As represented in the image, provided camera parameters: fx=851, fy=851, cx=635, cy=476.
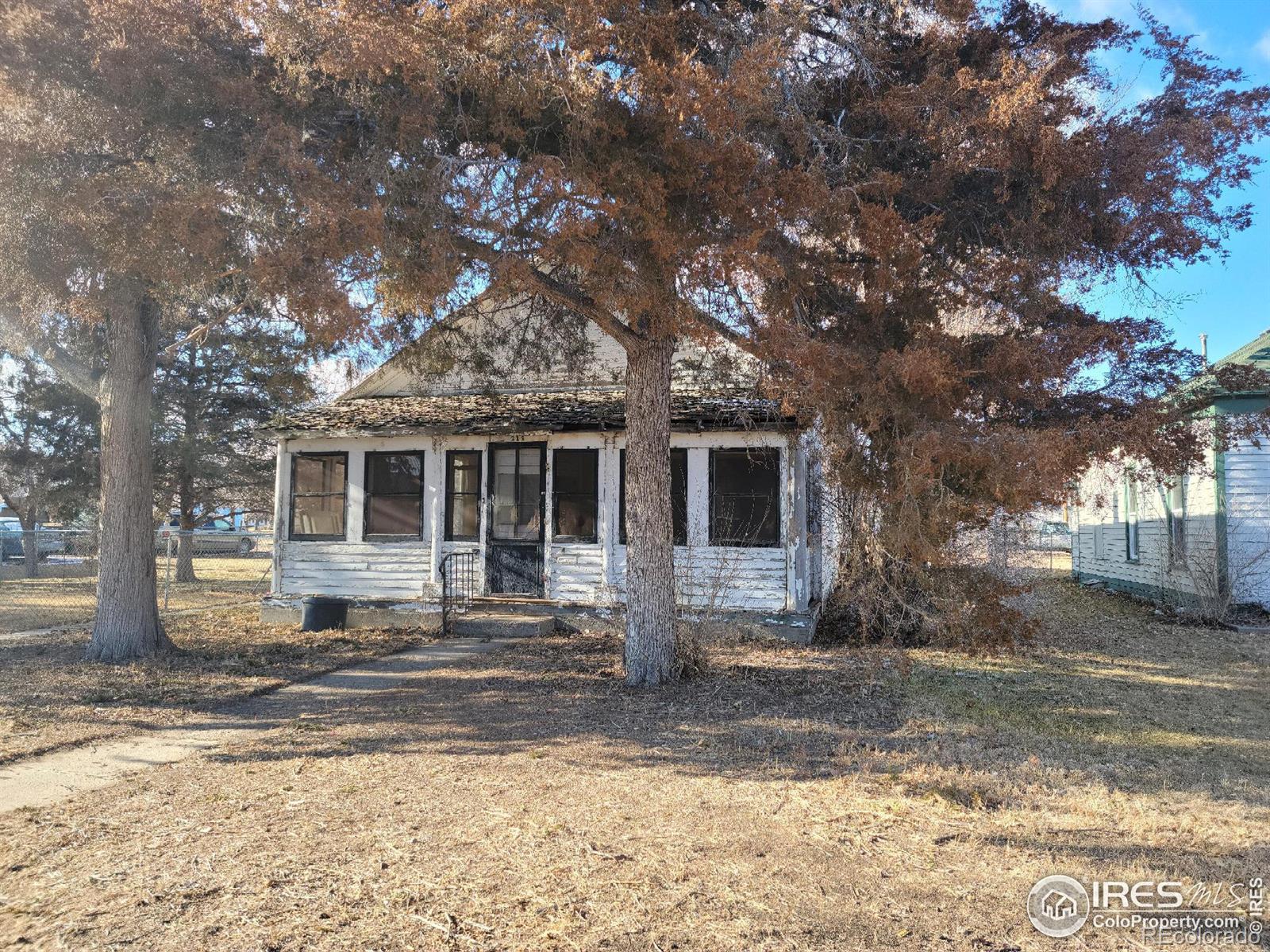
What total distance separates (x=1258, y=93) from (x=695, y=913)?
7611 mm

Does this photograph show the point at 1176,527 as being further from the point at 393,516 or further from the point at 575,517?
the point at 393,516

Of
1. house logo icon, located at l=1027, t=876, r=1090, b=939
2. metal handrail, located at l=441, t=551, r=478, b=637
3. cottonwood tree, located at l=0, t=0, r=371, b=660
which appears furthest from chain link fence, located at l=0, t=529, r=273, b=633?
house logo icon, located at l=1027, t=876, r=1090, b=939

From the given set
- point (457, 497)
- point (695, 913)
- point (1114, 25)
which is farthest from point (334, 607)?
point (1114, 25)

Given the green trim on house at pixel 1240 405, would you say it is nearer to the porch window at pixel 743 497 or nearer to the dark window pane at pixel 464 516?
the porch window at pixel 743 497

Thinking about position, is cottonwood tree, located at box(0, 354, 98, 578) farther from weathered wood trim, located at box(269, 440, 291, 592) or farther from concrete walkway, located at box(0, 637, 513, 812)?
concrete walkway, located at box(0, 637, 513, 812)

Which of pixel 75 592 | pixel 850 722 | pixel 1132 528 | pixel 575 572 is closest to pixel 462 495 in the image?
pixel 575 572

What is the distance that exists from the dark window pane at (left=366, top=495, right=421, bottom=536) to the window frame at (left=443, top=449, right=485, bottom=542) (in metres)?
0.55

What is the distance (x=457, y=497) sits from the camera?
13445mm

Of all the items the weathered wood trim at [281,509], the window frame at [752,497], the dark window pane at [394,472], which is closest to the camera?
the window frame at [752,497]

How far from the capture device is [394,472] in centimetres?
1371

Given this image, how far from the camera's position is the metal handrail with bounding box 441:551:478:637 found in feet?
41.4

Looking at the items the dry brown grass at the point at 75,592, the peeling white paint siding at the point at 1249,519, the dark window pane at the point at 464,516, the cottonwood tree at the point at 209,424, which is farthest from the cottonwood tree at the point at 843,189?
the cottonwood tree at the point at 209,424

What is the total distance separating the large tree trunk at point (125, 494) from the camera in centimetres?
983

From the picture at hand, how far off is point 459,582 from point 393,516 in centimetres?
164
